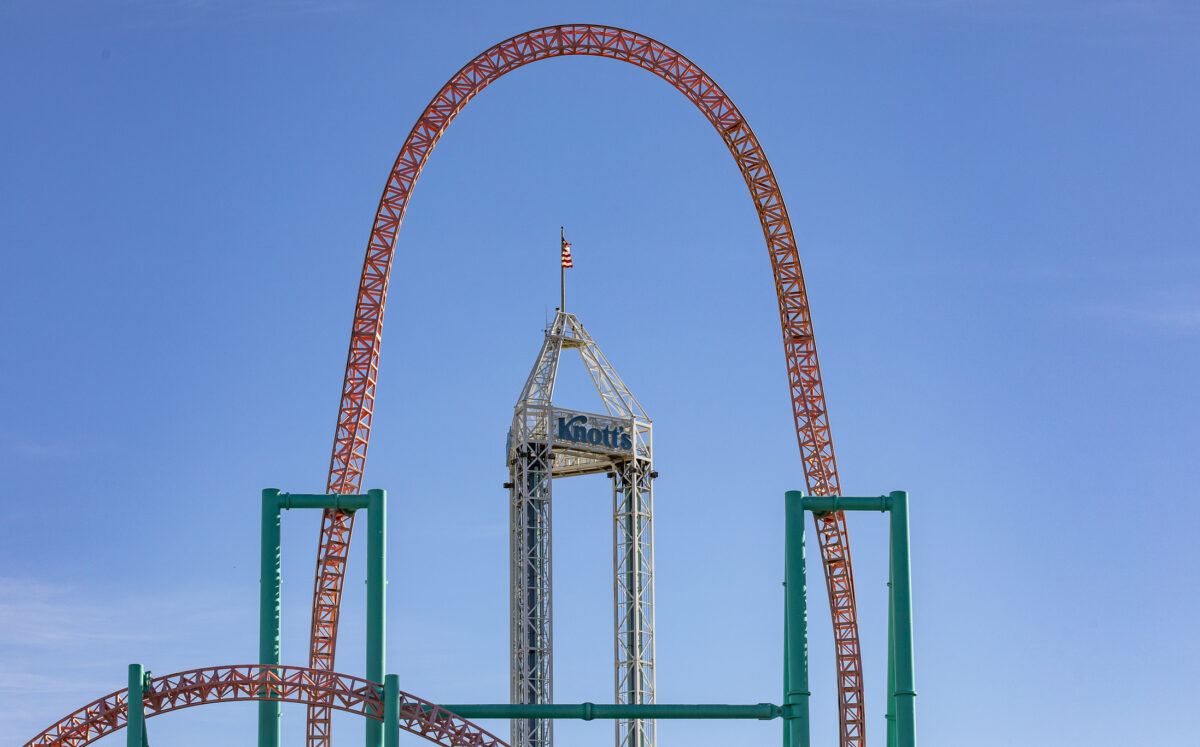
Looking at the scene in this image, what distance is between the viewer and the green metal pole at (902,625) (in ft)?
177

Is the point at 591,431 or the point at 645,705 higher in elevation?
the point at 591,431

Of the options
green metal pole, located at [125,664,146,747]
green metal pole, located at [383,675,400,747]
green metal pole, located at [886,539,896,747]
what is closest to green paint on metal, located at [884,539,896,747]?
green metal pole, located at [886,539,896,747]

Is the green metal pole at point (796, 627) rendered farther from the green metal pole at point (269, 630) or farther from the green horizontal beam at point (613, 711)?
the green metal pole at point (269, 630)

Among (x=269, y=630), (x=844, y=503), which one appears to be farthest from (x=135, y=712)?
(x=844, y=503)

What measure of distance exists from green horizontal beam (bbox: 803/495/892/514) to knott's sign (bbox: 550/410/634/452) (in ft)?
83.5

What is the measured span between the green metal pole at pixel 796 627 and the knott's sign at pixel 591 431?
1002 inches

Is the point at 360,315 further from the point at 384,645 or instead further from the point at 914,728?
the point at 914,728

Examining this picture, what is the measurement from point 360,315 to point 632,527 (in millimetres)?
12789

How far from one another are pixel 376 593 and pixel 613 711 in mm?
6620

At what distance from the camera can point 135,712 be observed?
5238 centimetres

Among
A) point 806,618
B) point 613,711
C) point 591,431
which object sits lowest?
point 613,711

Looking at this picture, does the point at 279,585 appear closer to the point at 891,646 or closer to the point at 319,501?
the point at 319,501

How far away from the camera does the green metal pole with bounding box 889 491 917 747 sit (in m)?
53.9

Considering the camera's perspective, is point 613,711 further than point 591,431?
No
